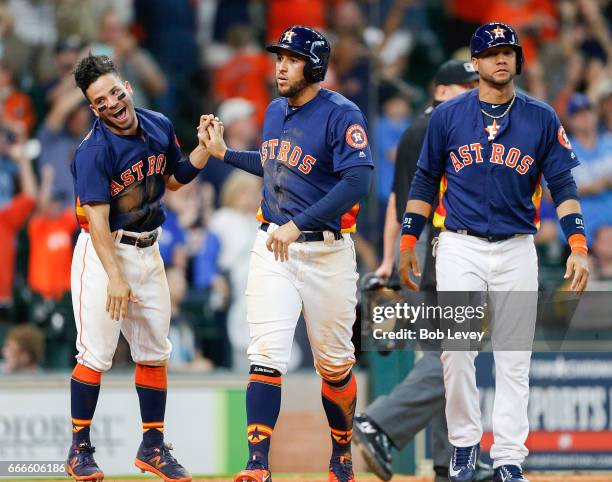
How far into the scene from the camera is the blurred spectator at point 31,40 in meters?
11.5

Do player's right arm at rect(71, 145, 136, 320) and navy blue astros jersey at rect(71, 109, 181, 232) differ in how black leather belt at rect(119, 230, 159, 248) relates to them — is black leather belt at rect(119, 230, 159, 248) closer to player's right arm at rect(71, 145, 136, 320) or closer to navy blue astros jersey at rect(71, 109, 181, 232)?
navy blue astros jersey at rect(71, 109, 181, 232)

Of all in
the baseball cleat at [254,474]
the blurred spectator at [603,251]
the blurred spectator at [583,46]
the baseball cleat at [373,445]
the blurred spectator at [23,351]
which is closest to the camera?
the baseball cleat at [254,474]

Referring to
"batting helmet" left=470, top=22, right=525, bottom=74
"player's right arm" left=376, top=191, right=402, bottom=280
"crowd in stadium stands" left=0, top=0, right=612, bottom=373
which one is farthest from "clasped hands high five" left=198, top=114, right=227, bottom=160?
"crowd in stadium stands" left=0, top=0, right=612, bottom=373

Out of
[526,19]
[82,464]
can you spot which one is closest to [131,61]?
[526,19]

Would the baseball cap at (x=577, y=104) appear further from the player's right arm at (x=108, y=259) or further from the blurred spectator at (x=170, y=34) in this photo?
the player's right arm at (x=108, y=259)

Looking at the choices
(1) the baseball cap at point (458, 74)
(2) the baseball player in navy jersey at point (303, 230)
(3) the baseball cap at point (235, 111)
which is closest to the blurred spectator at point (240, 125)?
(3) the baseball cap at point (235, 111)

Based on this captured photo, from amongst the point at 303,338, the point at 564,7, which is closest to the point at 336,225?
the point at 303,338

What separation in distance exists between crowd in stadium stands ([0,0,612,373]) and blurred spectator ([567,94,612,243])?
0.04 ft

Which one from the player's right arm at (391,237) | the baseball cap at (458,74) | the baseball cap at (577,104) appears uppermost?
the baseball cap at (577,104)

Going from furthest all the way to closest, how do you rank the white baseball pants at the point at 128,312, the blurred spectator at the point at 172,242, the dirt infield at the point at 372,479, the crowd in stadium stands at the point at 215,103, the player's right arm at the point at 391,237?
the blurred spectator at the point at 172,242
the crowd in stadium stands at the point at 215,103
the dirt infield at the point at 372,479
the player's right arm at the point at 391,237
the white baseball pants at the point at 128,312

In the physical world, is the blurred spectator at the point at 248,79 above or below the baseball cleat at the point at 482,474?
above

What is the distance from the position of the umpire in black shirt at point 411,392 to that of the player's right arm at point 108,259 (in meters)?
1.75

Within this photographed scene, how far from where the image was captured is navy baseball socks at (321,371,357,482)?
6168 mm

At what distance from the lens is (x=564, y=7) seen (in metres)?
13.0
